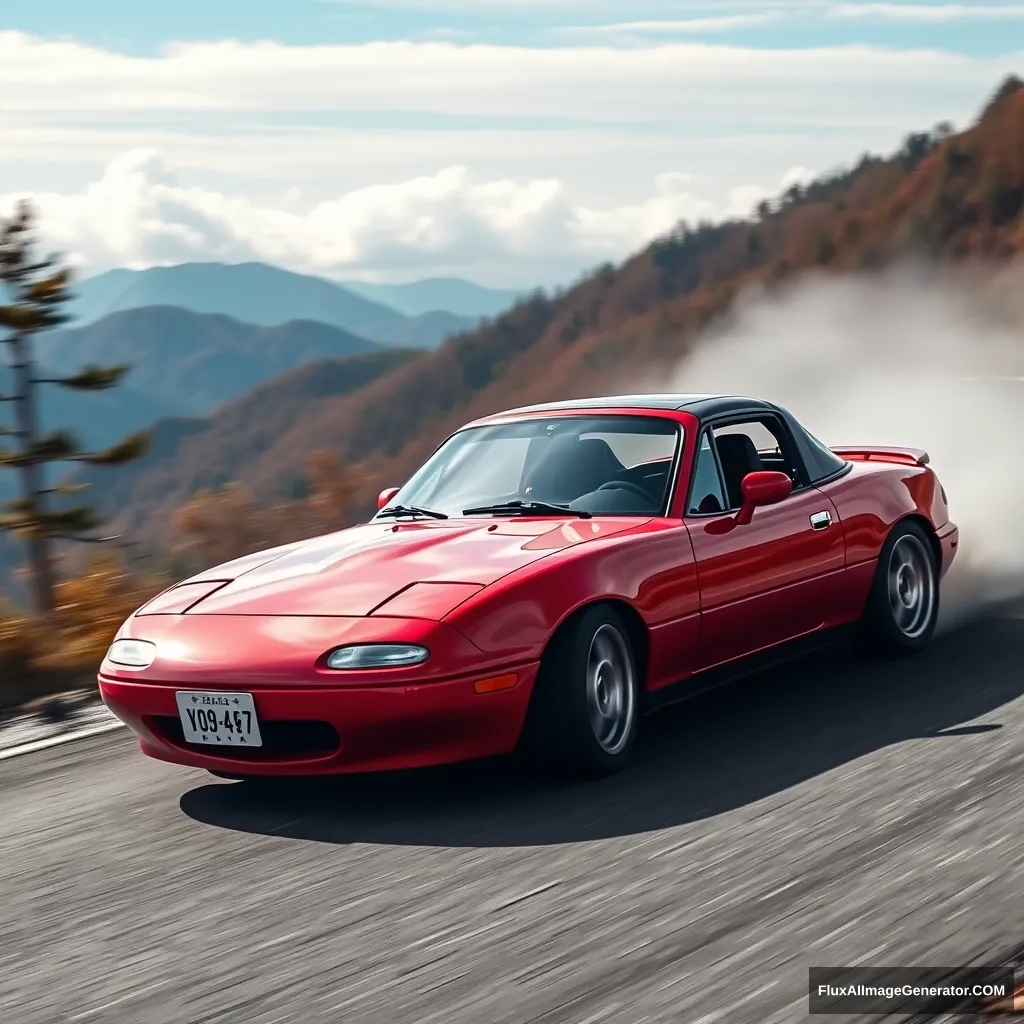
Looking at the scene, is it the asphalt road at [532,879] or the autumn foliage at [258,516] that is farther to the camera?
the autumn foliage at [258,516]

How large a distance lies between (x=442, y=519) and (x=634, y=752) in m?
1.27

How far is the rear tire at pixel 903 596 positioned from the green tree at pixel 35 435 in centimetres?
730

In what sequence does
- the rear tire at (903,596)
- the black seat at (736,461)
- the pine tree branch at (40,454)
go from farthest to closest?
the pine tree branch at (40,454) < the rear tire at (903,596) < the black seat at (736,461)

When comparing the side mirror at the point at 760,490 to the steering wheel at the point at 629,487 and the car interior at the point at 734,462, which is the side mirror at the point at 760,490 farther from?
the steering wheel at the point at 629,487

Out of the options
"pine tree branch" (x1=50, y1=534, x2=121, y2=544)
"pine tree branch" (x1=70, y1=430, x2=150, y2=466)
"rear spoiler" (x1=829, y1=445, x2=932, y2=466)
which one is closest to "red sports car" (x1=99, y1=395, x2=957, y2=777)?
"rear spoiler" (x1=829, y1=445, x2=932, y2=466)

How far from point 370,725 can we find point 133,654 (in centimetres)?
104

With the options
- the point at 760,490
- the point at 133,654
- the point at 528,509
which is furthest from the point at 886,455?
the point at 133,654

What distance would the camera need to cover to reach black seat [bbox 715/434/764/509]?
22.9ft

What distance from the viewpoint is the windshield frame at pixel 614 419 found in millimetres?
6488

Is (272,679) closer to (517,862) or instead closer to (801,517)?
(517,862)

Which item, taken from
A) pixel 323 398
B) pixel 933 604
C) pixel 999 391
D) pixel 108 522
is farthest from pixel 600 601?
pixel 323 398

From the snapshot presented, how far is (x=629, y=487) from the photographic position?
6660 millimetres

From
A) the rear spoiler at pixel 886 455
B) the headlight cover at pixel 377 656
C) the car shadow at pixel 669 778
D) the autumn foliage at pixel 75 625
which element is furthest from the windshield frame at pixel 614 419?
the autumn foliage at pixel 75 625

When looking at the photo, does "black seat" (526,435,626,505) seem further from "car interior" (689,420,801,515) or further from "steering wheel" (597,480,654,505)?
"car interior" (689,420,801,515)
